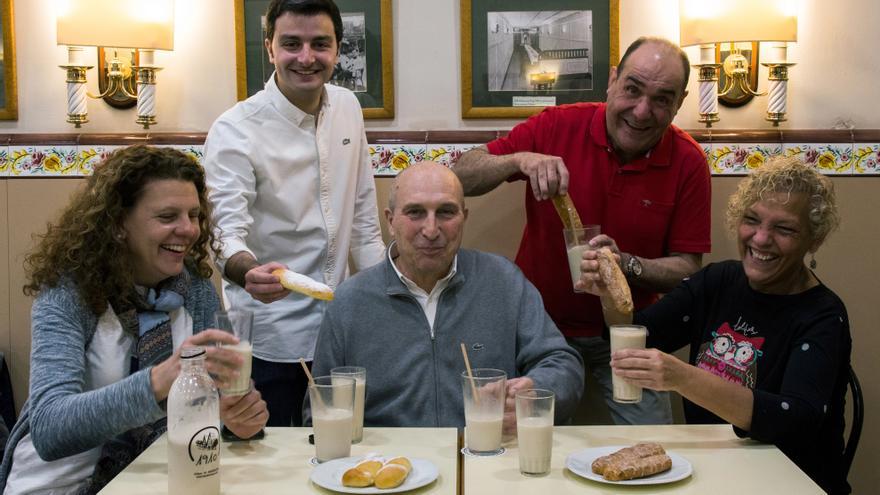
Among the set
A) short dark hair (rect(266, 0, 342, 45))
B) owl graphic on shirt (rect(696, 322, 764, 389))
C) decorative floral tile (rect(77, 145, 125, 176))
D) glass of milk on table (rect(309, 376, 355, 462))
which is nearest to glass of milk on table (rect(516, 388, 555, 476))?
glass of milk on table (rect(309, 376, 355, 462))

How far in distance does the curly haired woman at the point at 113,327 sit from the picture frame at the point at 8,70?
1624 mm

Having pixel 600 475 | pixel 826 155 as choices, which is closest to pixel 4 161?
pixel 600 475

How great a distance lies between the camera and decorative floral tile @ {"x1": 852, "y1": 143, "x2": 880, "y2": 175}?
364cm

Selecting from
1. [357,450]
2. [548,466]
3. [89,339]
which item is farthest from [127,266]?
[548,466]

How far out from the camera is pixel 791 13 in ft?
11.6

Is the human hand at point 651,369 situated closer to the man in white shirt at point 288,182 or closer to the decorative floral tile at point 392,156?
the man in white shirt at point 288,182

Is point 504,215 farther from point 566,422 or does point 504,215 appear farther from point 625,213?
point 566,422

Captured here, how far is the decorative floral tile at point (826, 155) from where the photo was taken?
12.0 feet

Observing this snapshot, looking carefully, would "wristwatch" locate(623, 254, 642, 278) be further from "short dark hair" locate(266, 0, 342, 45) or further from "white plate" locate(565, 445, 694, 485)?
"short dark hair" locate(266, 0, 342, 45)

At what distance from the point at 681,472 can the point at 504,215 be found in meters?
1.89

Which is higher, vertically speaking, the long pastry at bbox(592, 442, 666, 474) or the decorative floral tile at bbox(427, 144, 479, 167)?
the decorative floral tile at bbox(427, 144, 479, 167)

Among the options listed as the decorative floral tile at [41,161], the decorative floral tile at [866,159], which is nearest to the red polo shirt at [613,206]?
the decorative floral tile at [866,159]

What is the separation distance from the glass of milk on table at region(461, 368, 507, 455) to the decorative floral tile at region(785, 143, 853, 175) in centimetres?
210

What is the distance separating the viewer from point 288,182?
315 cm
